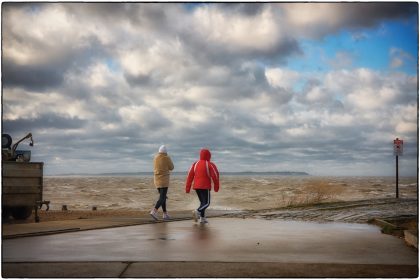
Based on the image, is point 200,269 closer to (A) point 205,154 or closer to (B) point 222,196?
(A) point 205,154

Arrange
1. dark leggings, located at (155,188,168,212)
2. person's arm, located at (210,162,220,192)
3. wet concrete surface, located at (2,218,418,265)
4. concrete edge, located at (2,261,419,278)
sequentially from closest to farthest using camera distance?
concrete edge, located at (2,261,419,278)
wet concrete surface, located at (2,218,418,265)
person's arm, located at (210,162,220,192)
dark leggings, located at (155,188,168,212)

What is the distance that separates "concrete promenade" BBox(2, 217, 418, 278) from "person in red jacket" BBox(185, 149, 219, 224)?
5.33ft

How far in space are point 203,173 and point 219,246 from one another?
16.3 ft

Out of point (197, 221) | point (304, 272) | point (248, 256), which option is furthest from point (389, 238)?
point (197, 221)

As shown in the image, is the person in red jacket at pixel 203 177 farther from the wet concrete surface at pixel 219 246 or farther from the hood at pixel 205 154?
the wet concrete surface at pixel 219 246

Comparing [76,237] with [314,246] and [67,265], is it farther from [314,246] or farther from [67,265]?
[314,246]

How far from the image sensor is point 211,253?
7.84 metres

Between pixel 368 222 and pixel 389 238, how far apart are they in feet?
11.9

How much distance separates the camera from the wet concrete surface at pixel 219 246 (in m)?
7.38

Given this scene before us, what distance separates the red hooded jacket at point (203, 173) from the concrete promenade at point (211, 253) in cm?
178

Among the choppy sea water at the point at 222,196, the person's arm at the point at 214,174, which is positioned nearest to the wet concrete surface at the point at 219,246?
the person's arm at the point at 214,174

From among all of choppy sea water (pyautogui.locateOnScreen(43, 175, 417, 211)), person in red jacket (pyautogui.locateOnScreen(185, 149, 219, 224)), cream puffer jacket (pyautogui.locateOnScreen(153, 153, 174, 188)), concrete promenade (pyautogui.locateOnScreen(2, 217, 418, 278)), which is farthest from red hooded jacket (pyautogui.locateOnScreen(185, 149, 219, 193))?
choppy sea water (pyautogui.locateOnScreen(43, 175, 417, 211))

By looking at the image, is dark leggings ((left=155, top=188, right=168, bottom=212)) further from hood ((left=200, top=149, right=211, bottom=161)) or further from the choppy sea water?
the choppy sea water

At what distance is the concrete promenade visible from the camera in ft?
20.8
